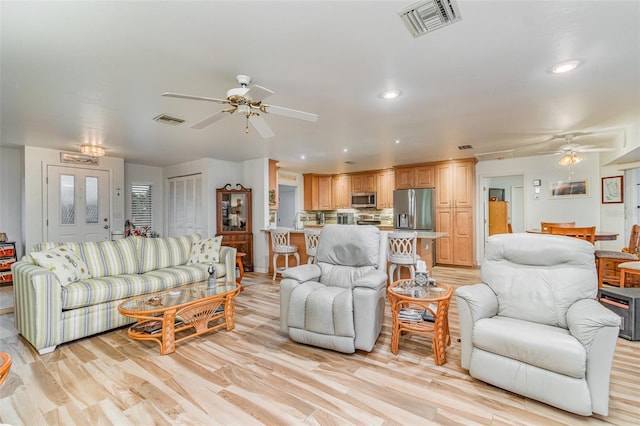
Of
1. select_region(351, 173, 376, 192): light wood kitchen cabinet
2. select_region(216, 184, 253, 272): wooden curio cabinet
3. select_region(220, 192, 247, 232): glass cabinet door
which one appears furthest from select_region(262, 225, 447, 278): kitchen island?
select_region(351, 173, 376, 192): light wood kitchen cabinet

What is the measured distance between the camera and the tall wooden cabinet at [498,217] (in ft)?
24.0

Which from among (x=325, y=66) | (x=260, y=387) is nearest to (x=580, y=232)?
(x=325, y=66)

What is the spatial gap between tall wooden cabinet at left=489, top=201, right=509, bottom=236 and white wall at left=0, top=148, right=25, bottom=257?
9766 millimetres

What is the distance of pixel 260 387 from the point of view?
82.7 inches

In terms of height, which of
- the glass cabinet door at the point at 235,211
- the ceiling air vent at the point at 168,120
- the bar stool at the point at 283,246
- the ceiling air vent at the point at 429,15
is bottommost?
the bar stool at the point at 283,246

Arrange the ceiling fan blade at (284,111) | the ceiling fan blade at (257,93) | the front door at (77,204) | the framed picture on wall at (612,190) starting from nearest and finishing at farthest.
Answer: the ceiling fan blade at (257,93) → the ceiling fan blade at (284,111) → the framed picture on wall at (612,190) → the front door at (77,204)

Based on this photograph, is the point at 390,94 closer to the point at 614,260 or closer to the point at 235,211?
the point at 614,260

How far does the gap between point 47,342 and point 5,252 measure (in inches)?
148

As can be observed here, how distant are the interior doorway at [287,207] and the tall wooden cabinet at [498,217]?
507 cm

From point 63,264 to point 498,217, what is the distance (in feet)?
27.2

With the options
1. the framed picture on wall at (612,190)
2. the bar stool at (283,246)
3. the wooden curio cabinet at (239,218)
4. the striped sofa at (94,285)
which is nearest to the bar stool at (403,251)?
the bar stool at (283,246)

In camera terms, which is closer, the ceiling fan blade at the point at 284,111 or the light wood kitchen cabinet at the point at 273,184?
the ceiling fan blade at the point at 284,111

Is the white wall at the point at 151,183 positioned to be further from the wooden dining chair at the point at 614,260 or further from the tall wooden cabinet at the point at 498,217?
the wooden dining chair at the point at 614,260

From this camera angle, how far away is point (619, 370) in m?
2.29
